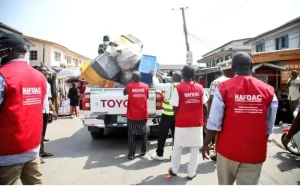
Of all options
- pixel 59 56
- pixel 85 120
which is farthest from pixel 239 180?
pixel 59 56

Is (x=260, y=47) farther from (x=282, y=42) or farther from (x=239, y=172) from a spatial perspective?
(x=239, y=172)

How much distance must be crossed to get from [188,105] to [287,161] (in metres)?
2.77

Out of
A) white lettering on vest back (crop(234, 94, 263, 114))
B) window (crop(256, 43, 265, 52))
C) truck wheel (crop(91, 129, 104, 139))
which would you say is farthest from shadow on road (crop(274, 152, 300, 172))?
window (crop(256, 43, 265, 52))

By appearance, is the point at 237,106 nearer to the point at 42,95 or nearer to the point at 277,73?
the point at 42,95

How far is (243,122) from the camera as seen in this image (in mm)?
2455

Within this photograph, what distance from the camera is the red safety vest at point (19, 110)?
2.21 m

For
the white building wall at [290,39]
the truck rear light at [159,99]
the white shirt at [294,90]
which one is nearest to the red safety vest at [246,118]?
the truck rear light at [159,99]

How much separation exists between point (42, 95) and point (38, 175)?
840 mm

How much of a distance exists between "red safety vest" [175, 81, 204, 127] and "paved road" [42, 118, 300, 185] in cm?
98

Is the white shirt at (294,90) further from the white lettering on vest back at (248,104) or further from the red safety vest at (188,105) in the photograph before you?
the white lettering on vest back at (248,104)

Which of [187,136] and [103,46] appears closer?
[187,136]

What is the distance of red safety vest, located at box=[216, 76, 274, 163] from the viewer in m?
2.45

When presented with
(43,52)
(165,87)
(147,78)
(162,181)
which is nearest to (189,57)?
(147,78)

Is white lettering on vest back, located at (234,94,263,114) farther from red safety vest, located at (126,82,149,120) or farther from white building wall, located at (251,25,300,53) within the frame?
white building wall, located at (251,25,300,53)
